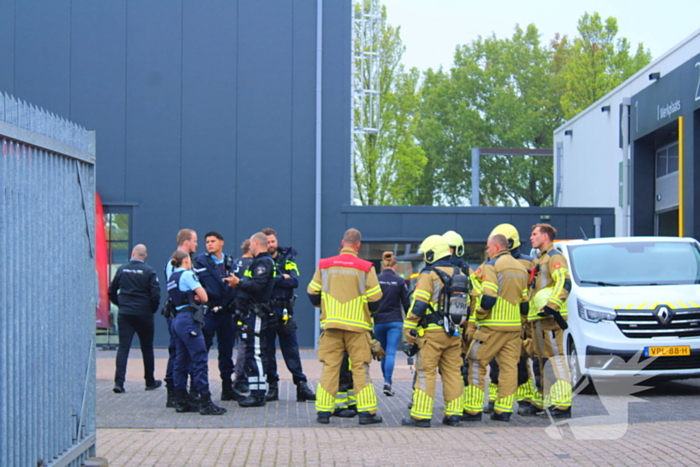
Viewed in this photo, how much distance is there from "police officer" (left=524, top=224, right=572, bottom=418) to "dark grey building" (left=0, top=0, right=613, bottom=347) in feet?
28.5

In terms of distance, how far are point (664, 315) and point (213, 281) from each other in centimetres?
541

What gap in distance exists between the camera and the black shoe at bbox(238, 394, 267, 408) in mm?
9438

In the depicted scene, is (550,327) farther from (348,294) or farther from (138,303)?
(138,303)

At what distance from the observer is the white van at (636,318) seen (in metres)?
10.1

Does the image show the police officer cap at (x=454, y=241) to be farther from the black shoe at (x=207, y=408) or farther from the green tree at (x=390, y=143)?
the green tree at (x=390, y=143)

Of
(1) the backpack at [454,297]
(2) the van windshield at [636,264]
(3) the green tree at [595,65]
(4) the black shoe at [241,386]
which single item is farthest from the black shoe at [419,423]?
(3) the green tree at [595,65]

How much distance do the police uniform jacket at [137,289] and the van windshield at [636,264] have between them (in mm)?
5608

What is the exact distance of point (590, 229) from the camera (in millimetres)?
18812

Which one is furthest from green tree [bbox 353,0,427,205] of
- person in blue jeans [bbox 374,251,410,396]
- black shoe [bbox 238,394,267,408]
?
black shoe [bbox 238,394,267,408]

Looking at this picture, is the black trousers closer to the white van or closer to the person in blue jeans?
the person in blue jeans

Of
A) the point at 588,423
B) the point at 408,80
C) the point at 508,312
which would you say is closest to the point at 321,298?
the point at 508,312

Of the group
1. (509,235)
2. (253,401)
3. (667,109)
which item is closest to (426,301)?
(509,235)

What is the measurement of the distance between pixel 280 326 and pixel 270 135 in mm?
8472

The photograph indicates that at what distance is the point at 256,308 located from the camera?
959 cm
